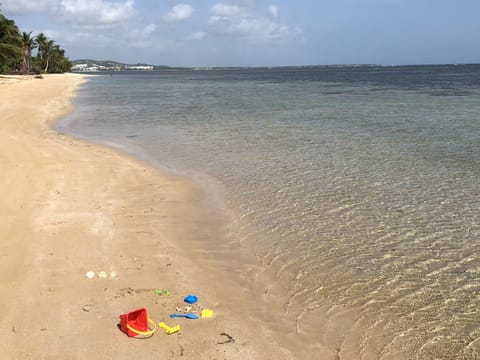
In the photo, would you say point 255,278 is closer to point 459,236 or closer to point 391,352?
point 391,352

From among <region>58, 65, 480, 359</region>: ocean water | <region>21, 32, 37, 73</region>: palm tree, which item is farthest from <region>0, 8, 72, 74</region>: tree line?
<region>58, 65, 480, 359</region>: ocean water

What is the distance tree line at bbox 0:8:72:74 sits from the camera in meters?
56.2

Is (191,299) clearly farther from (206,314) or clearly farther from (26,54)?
(26,54)

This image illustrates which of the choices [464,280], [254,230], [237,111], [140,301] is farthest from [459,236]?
[237,111]

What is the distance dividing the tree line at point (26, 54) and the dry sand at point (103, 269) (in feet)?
171

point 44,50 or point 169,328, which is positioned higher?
point 44,50

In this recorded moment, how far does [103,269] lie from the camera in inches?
237

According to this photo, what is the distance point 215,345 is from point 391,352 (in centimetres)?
175

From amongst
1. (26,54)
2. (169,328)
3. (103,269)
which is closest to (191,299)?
(169,328)

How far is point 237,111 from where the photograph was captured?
26.7 m

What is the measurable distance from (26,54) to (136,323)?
94864 millimetres

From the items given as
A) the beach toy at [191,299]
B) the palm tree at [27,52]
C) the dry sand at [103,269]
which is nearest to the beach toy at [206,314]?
the dry sand at [103,269]

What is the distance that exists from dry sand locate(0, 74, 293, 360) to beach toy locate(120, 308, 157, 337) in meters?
0.08

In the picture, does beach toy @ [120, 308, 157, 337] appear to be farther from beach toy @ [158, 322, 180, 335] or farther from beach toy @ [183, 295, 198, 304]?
beach toy @ [183, 295, 198, 304]
